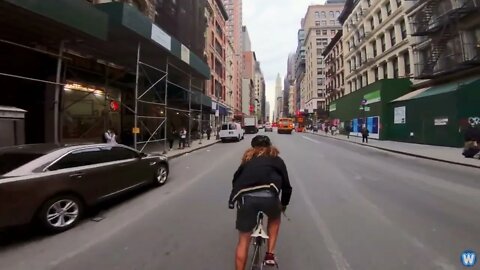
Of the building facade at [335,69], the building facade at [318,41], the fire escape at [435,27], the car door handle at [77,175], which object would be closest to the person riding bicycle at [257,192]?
the car door handle at [77,175]

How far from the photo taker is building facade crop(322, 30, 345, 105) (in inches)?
2502

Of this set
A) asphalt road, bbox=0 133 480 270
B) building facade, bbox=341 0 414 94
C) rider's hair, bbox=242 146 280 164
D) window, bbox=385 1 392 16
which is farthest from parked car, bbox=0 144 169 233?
window, bbox=385 1 392 16

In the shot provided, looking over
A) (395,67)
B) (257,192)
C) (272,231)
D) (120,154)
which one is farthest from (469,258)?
(395,67)

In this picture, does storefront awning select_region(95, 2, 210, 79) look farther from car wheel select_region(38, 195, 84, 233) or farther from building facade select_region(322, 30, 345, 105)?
building facade select_region(322, 30, 345, 105)

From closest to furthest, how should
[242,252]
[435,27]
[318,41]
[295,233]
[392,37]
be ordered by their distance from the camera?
1. [242,252]
2. [295,233]
3. [435,27]
4. [392,37]
5. [318,41]

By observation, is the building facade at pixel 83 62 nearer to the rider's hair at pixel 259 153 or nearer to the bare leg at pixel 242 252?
the rider's hair at pixel 259 153

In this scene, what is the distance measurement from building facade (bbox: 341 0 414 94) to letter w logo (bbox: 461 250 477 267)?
31.4m

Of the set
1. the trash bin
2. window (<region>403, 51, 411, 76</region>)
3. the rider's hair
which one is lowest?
the rider's hair

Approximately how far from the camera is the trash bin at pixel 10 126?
32.3 feet

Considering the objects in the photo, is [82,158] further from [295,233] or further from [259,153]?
[259,153]

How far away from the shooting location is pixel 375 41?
141 feet

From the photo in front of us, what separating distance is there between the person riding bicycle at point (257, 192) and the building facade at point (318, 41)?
324 feet

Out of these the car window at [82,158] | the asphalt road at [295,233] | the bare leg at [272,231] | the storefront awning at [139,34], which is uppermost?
the storefront awning at [139,34]

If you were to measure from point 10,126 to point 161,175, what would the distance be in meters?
4.41
